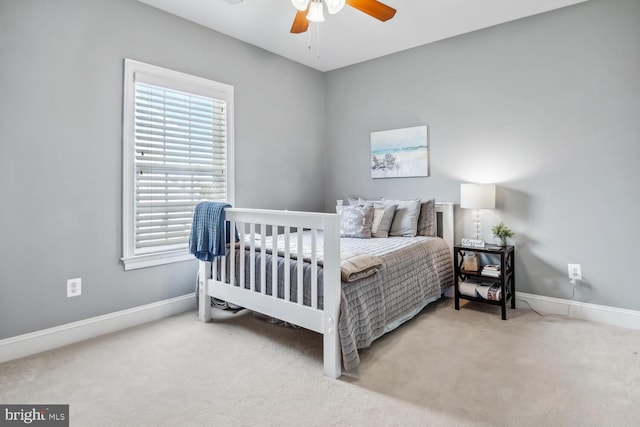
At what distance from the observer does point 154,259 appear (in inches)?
111

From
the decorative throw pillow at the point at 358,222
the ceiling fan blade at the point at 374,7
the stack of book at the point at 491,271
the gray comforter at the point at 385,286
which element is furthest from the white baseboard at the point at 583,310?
the ceiling fan blade at the point at 374,7

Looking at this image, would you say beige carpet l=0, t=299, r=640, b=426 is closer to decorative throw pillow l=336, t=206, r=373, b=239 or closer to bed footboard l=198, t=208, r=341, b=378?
bed footboard l=198, t=208, r=341, b=378

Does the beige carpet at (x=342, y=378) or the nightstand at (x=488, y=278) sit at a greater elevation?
the nightstand at (x=488, y=278)

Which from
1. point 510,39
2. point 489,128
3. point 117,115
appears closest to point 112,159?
point 117,115

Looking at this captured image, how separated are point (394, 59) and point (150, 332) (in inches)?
140

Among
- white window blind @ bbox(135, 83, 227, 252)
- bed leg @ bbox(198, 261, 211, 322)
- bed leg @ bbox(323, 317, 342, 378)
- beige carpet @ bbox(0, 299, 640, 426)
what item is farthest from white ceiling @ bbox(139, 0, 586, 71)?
beige carpet @ bbox(0, 299, 640, 426)

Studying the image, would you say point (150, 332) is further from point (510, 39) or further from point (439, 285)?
point (510, 39)

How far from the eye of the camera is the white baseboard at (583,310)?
104 inches

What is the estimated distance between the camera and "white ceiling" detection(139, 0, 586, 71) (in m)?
2.78

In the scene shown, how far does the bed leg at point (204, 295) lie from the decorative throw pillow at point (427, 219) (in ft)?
6.54

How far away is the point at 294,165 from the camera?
13.4 feet

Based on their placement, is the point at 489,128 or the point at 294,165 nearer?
Result: the point at 489,128

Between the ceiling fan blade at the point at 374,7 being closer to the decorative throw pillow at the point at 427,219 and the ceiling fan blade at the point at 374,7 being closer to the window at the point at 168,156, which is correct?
the window at the point at 168,156

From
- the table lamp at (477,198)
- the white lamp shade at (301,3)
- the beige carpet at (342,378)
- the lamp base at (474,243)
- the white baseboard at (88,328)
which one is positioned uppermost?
the white lamp shade at (301,3)
